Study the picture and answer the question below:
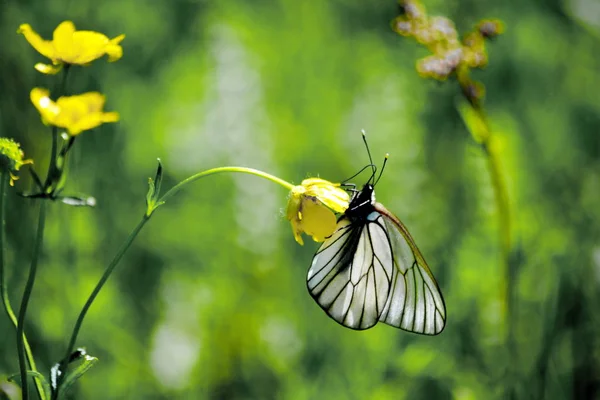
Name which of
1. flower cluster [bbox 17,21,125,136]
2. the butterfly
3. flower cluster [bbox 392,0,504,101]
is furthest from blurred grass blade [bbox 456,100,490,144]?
flower cluster [bbox 17,21,125,136]

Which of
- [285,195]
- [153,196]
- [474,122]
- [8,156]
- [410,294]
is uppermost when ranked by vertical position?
[8,156]

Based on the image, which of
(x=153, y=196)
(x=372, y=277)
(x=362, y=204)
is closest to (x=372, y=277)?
(x=372, y=277)

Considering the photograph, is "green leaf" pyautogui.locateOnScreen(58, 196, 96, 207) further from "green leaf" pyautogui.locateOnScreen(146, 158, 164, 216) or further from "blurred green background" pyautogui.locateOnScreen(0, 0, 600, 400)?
"blurred green background" pyautogui.locateOnScreen(0, 0, 600, 400)

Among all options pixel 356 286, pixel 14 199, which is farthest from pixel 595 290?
pixel 14 199

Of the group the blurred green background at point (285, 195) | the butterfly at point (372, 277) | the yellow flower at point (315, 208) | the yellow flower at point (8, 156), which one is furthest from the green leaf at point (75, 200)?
the blurred green background at point (285, 195)

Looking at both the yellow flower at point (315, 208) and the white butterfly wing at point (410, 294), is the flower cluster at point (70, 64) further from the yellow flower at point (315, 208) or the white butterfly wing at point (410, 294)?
the white butterfly wing at point (410, 294)

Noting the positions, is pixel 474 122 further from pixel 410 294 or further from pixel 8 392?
pixel 8 392
